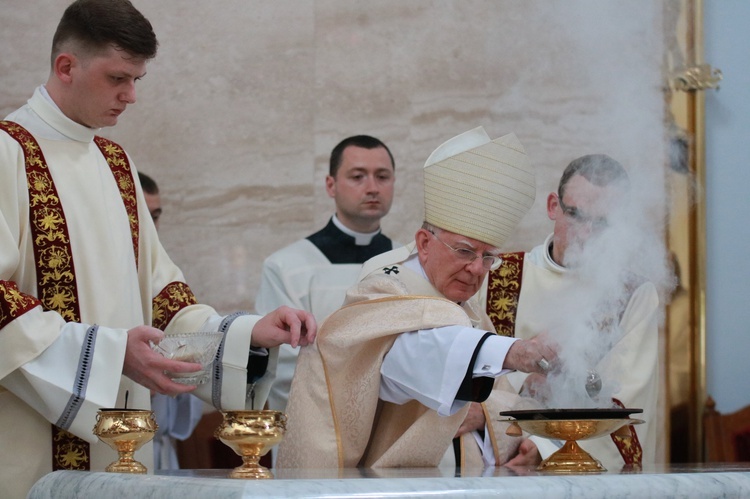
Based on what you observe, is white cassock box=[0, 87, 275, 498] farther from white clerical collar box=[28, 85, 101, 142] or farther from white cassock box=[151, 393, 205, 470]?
white cassock box=[151, 393, 205, 470]

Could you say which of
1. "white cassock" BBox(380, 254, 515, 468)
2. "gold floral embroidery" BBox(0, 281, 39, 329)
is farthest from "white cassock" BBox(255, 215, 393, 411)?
"gold floral embroidery" BBox(0, 281, 39, 329)

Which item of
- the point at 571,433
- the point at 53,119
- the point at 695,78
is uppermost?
the point at 695,78

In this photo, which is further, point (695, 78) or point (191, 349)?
point (695, 78)

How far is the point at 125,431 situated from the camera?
126 inches

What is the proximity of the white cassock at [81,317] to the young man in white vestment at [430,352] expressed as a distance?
300mm

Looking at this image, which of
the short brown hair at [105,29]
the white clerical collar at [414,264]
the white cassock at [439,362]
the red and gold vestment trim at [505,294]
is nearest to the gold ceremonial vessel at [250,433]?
the white cassock at [439,362]

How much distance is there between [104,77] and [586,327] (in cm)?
182

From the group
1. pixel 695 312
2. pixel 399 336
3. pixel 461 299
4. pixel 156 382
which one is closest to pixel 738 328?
pixel 695 312

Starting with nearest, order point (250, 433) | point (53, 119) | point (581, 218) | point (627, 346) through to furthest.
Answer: point (250, 433) < point (53, 119) < point (581, 218) < point (627, 346)

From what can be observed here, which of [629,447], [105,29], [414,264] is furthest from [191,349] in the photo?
[629,447]

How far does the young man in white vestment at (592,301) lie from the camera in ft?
12.3

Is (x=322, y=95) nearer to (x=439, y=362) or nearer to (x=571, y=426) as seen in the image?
(x=439, y=362)

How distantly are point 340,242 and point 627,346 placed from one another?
2175mm

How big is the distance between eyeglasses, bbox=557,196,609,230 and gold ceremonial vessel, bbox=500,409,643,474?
1137 millimetres
